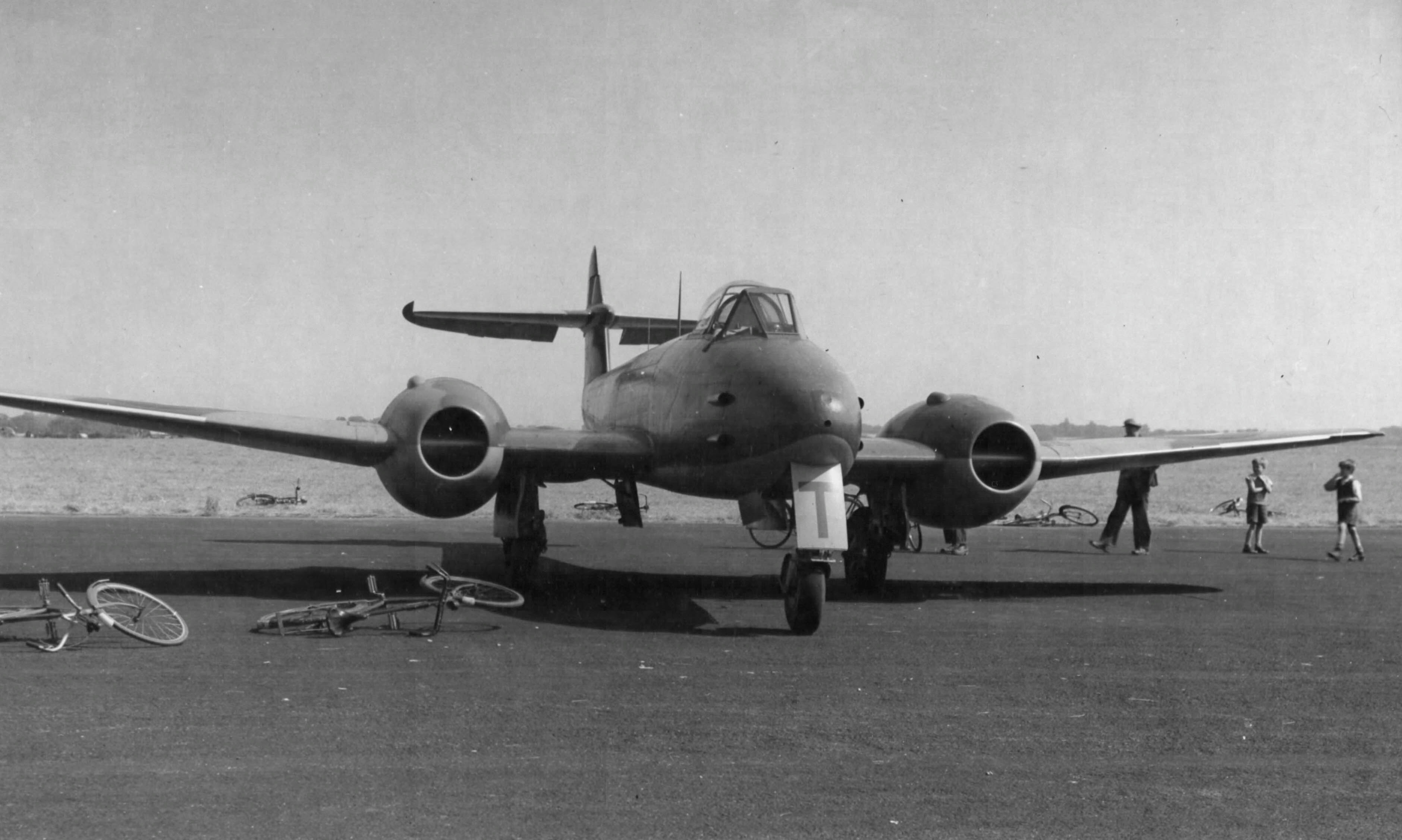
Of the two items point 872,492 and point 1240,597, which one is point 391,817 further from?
point 1240,597

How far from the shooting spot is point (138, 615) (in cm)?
965

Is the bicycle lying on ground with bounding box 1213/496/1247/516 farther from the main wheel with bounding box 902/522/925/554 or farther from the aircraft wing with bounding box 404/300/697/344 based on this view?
the aircraft wing with bounding box 404/300/697/344

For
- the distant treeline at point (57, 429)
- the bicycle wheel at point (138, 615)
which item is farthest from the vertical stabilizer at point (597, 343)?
the distant treeline at point (57, 429)

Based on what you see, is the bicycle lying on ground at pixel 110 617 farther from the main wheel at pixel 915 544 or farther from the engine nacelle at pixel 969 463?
the main wheel at pixel 915 544

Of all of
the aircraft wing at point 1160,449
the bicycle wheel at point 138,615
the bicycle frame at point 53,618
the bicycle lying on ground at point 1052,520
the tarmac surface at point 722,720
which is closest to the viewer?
the tarmac surface at point 722,720

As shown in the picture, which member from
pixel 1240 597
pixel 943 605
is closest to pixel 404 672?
pixel 943 605

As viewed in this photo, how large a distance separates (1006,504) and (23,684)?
393 inches

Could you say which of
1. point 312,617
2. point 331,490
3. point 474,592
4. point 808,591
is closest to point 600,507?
point 474,592

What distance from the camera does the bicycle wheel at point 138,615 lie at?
9.05 m

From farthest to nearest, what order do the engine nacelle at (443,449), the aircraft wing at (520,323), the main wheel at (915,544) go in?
1. the main wheel at (915,544)
2. the aircraft wing at (520,323)
3. the engine nacelle at (443,449)

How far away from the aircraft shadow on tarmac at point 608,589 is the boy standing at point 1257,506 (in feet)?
22.2

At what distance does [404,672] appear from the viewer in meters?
8.18

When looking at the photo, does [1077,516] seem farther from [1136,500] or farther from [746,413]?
[746,413]

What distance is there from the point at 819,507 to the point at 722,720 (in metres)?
3.89
